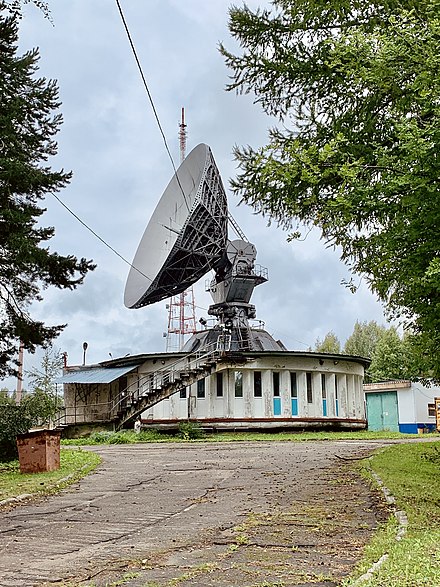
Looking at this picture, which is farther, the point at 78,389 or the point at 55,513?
the point at 78,389

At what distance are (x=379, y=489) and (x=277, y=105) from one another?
7.61m

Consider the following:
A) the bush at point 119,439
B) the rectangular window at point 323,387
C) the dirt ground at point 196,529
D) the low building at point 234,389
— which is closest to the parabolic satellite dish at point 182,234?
the low building at point 234,389

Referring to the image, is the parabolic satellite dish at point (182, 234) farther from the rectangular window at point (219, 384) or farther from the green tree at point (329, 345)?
the green tree at point (329, 345)

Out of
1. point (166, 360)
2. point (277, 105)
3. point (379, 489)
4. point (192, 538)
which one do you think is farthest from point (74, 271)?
point (166, 360)

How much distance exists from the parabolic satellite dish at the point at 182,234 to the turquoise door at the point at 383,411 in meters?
19.5

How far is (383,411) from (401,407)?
6.58 feet

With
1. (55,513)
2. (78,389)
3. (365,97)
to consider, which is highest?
(365,97)

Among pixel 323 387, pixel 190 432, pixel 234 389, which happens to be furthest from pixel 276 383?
pixel 190 432

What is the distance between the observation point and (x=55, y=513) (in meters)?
8.93

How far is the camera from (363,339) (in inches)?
3162

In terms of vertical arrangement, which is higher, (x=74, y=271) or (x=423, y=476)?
(x=74, y=271)

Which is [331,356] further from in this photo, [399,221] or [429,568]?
[429,568]

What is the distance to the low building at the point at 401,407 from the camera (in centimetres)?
4038

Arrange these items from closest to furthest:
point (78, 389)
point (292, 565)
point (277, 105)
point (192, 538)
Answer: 1. point (292, 565)
2. point (192, 538)
3. point (277, 105)
4. point (78, 389)
